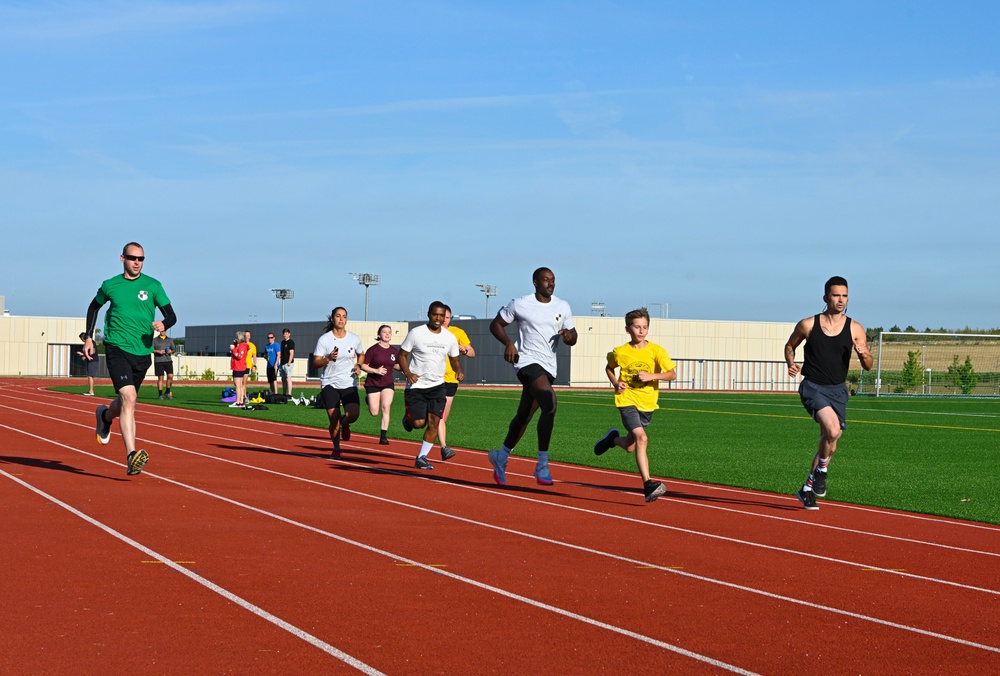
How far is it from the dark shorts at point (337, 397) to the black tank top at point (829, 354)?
6431 millimetres

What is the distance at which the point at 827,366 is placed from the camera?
11133mm

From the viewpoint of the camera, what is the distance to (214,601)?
6484mm

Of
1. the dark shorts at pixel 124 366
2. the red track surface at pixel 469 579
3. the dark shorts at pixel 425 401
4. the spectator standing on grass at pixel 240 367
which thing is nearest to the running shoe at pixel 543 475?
the red track surface at pixel 469 579

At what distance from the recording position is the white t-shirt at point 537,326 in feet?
39.9

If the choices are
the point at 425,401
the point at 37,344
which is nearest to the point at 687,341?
the point at 37,344

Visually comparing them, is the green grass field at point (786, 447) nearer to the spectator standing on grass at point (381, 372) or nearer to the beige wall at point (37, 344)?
the spectator standing on grass at point (381, 372)

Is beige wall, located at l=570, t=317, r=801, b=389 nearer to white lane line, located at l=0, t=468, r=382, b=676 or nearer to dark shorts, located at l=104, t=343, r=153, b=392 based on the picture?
dark shorts, located at l=104, t=343, r=153, b=392

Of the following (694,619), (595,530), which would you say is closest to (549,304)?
(595,530)

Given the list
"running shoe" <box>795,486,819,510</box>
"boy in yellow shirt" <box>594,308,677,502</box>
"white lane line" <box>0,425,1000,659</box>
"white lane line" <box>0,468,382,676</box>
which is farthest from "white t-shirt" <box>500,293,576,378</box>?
"white lane line" <box>0,468,382,676</box>

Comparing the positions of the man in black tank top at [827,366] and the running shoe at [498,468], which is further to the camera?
the running shoe at [498,468]

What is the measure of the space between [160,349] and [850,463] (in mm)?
20914

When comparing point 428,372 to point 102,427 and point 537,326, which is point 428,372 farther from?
point 102,427

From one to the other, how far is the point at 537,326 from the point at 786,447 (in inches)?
343

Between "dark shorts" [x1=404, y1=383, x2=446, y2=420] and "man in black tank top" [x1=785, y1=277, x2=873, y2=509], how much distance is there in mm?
4624
